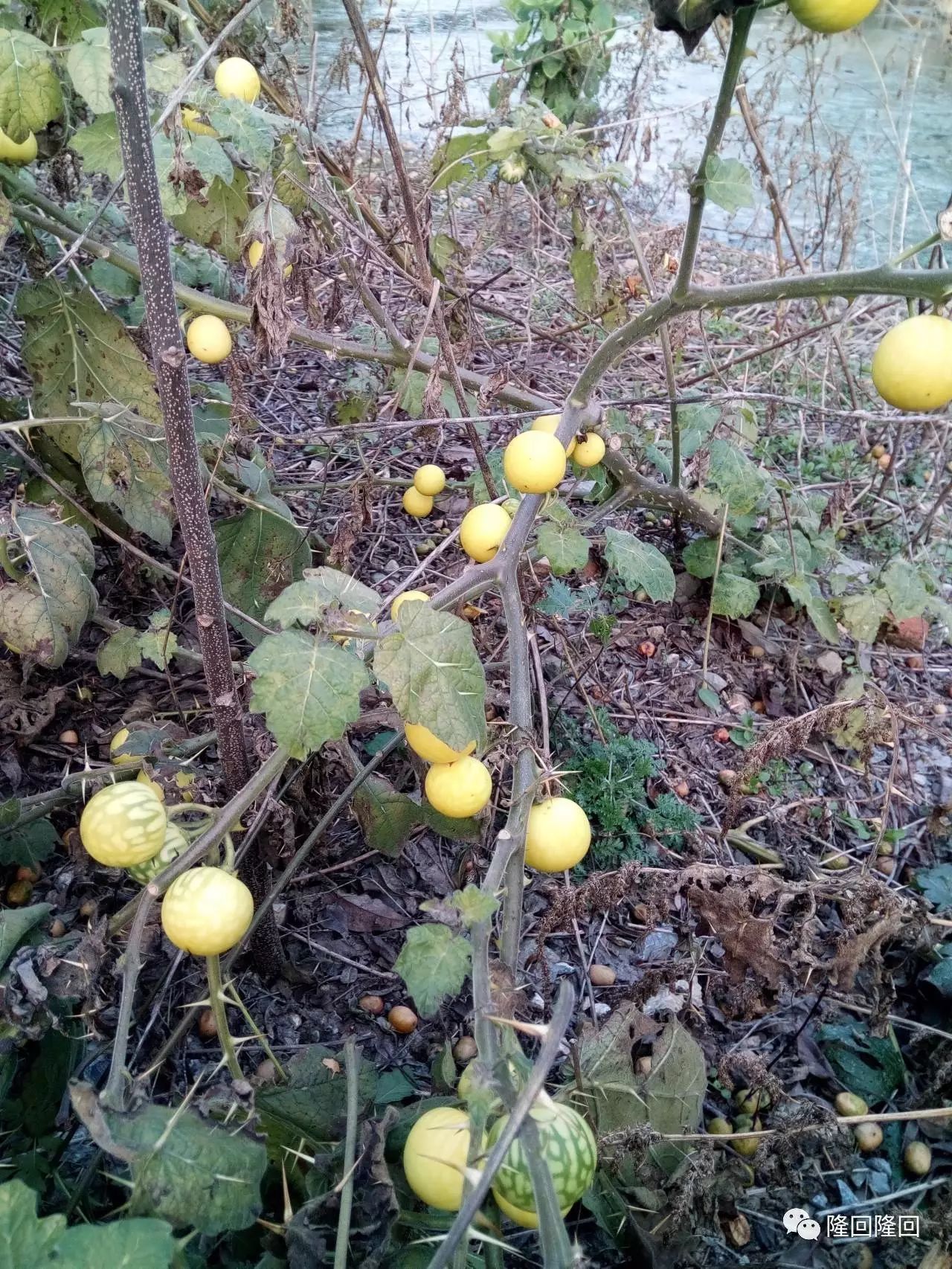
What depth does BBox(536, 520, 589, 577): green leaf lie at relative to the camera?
5.75 feet

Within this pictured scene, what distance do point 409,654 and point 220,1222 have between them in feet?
2.49

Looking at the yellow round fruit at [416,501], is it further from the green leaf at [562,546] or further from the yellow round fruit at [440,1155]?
the yellow round fruit at [440,1155]

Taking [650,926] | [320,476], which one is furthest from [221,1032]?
[320,476]

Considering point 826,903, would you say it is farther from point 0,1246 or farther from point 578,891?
point 0,1246

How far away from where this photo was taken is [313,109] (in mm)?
2619

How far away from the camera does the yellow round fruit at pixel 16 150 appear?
1.59 meters

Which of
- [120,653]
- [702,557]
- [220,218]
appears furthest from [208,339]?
[702,557]

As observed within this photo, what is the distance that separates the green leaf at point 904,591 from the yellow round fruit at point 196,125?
2.02m

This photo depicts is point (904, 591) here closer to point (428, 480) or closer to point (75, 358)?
point (428, 480)

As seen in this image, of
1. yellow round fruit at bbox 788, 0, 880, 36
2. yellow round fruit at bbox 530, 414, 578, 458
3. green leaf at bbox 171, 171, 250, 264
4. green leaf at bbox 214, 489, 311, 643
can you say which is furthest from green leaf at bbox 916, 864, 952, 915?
green leaf at bbox 171, 171, 250, 264

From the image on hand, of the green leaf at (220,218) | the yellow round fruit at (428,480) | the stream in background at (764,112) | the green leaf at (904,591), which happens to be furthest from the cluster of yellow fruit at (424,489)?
the stream in background at (764,112)

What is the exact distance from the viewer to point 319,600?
128 cm

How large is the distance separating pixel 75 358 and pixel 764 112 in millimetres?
3605

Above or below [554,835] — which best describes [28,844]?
below
